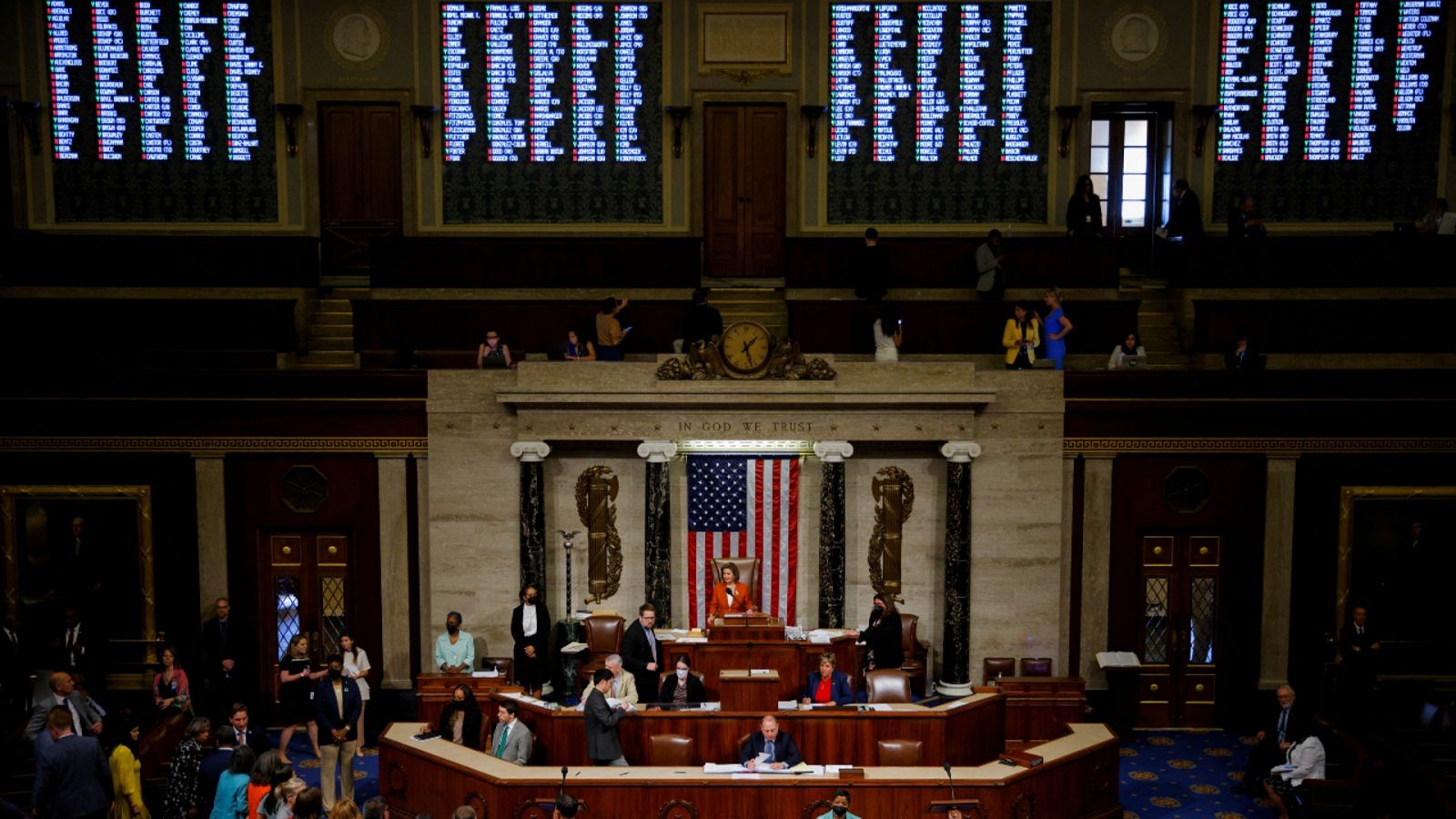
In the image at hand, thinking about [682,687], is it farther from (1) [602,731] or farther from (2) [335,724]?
(2) [335,724]

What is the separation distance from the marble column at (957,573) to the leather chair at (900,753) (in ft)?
10.3

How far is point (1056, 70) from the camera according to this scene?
1847 cm

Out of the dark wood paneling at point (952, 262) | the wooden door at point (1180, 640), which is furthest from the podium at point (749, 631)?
the dark wood paneling at point (952, 262)

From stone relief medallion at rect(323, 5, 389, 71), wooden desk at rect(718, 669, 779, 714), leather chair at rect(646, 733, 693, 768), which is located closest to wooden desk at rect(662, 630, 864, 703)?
wooden desk at rect(718, 669, 779, 714)

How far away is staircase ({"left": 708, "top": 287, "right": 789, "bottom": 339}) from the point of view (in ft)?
55.9

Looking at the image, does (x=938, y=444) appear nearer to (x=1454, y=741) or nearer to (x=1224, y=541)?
(x=1224, y=541)

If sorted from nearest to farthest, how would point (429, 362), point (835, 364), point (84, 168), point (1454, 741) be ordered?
1. point (1454, 741)
2. point (835, 364)
3. point (429, 362)
4. point (84, 168)

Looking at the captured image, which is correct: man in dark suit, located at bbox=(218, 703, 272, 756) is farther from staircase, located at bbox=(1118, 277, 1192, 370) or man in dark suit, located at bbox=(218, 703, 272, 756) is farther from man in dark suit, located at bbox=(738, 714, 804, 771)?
staircase, located at bbox=(1118, 277, 1192, 370)

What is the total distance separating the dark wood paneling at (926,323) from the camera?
16250 millimetres

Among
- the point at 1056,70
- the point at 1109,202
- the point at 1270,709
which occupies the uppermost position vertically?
the point at 1056,70

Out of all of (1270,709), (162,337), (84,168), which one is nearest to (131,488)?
(162,337)

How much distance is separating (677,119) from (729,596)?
24.6 ft

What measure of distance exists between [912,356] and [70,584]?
34.1ft

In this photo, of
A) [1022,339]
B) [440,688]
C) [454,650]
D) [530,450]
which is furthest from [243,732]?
[1022,339]
